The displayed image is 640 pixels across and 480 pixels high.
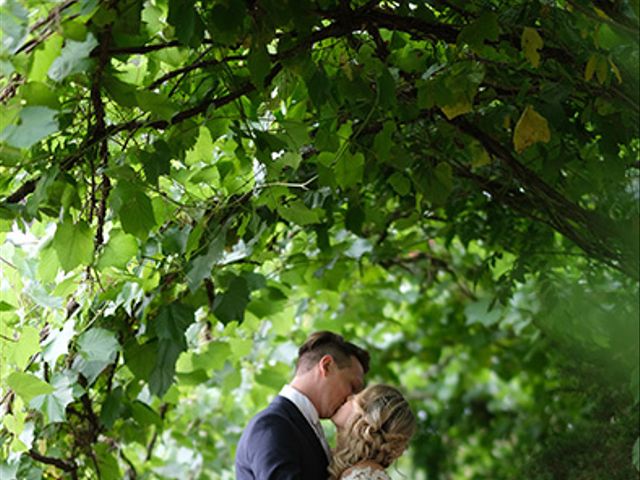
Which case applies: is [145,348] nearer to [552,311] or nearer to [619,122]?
[619,122]

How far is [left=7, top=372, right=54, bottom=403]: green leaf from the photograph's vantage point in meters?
2.38

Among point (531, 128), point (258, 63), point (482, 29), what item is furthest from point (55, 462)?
point (482, 29)

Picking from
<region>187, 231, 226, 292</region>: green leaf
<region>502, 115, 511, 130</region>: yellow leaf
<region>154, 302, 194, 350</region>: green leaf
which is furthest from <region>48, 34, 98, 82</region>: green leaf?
<region>502, 115, 511, 130</region>: yellow leaf

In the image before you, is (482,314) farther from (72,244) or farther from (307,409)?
(72,244)

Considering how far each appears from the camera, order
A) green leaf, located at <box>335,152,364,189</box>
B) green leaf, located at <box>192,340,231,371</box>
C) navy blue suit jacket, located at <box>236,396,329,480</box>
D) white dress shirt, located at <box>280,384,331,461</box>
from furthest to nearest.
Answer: green leaf, located at <box>192,340,231,371</box>, white dress shirt, located at <box>280,384,331,461</box>, navy blue suit jacket, located at <box>236,396,329,480</box>, green leaf, located at <box>335,152,364,189</box>

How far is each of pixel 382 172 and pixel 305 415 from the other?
0.73m

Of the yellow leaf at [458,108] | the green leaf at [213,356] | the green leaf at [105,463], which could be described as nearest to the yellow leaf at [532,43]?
the yellow leaf at [458,108]

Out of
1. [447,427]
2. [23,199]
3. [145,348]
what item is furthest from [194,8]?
[447,427]

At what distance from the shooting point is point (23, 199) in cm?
241

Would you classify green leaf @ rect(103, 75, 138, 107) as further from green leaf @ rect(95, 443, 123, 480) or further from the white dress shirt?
green leaf @ rect(95, 443, 123, 480)

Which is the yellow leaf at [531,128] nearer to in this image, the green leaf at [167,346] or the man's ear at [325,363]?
the green leaf at [167,346]

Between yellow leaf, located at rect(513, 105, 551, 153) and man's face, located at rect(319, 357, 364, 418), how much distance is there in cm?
102

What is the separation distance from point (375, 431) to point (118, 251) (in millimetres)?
964

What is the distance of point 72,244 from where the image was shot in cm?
235
